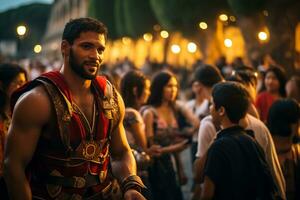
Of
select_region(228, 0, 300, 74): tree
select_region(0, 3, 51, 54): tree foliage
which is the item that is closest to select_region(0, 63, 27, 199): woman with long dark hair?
select_region(228, 0, 300, 74): tree

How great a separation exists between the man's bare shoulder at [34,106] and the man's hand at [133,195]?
2.47ft

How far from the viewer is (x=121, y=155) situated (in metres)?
4.50

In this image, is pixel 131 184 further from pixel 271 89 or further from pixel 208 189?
pixel 271 89

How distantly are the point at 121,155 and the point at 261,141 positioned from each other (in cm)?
145

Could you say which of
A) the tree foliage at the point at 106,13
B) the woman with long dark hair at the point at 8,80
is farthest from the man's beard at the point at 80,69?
the tree foliage at the point at 106,13

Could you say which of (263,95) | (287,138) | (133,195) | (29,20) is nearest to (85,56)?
(133,195)

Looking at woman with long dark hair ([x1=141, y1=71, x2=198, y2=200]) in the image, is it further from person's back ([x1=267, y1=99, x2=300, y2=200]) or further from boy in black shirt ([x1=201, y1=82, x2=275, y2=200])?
boy in black shirt ([x1=201, y1=82, x2=275, y2=200])

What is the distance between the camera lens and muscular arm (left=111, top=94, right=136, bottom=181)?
4.40m

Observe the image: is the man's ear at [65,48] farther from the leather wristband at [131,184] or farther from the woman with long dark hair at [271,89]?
the woman with long dark hair at [271,89]

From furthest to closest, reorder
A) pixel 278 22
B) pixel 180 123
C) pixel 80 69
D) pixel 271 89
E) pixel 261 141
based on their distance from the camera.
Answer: pixel 278 22 < pixel 271 89 < pixel 180 123 < pixel 261 141 < pixel 80 69

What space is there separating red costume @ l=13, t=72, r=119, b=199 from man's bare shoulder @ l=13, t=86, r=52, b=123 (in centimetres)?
5

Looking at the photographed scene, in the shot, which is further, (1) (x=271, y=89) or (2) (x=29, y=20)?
(2) (x=29, y=20)

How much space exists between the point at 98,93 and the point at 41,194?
30.5 inches

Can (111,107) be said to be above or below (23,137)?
above
